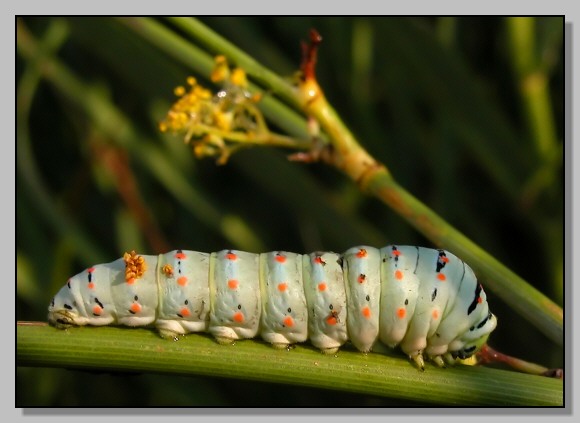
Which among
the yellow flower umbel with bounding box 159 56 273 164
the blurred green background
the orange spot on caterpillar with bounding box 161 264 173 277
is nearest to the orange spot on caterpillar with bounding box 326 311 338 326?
the orange spot on caterpillar with bounding box 161 264 173 277

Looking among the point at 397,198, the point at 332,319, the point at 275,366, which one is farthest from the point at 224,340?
the point at 397,198

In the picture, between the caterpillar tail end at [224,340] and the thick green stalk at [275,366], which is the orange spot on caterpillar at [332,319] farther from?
the caterpillar tail end at [224,340]

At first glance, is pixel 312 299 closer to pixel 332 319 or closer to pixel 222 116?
pixel 332 319

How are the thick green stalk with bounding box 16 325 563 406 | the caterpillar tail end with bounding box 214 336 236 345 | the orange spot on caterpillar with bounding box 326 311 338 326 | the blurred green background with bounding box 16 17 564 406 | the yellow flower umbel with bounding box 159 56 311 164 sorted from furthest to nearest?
the blurred green background with bounding box 16 17 564 406
the yellow flower umbel with bounding box 159 56 311 164
the orange spot on caterpillar with bounding box 326 311 338 326
the caterpillar tail end with bounding box 214 336 236 345
the thick green stalk with bounding box 16 325 563 406

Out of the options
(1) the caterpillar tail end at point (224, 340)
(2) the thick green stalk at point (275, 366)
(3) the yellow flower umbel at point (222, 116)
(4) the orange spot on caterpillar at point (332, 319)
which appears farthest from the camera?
(3) the yellow flower umbel at point (222, 116)

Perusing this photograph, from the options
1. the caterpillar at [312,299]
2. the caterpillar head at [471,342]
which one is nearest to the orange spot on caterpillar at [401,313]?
the caterpillar at [312,299]

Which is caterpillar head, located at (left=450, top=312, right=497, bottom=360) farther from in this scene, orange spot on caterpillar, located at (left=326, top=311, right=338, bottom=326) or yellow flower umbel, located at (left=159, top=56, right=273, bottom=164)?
yellow flower umbel, located at (left=159, top=56, right=273, bottom=164)

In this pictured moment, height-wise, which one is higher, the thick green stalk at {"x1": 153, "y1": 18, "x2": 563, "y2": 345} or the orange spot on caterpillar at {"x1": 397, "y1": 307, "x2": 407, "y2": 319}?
the thick green stalk at {"x1": 153, "y1": 18, "x2": 563, "y2": 345}
